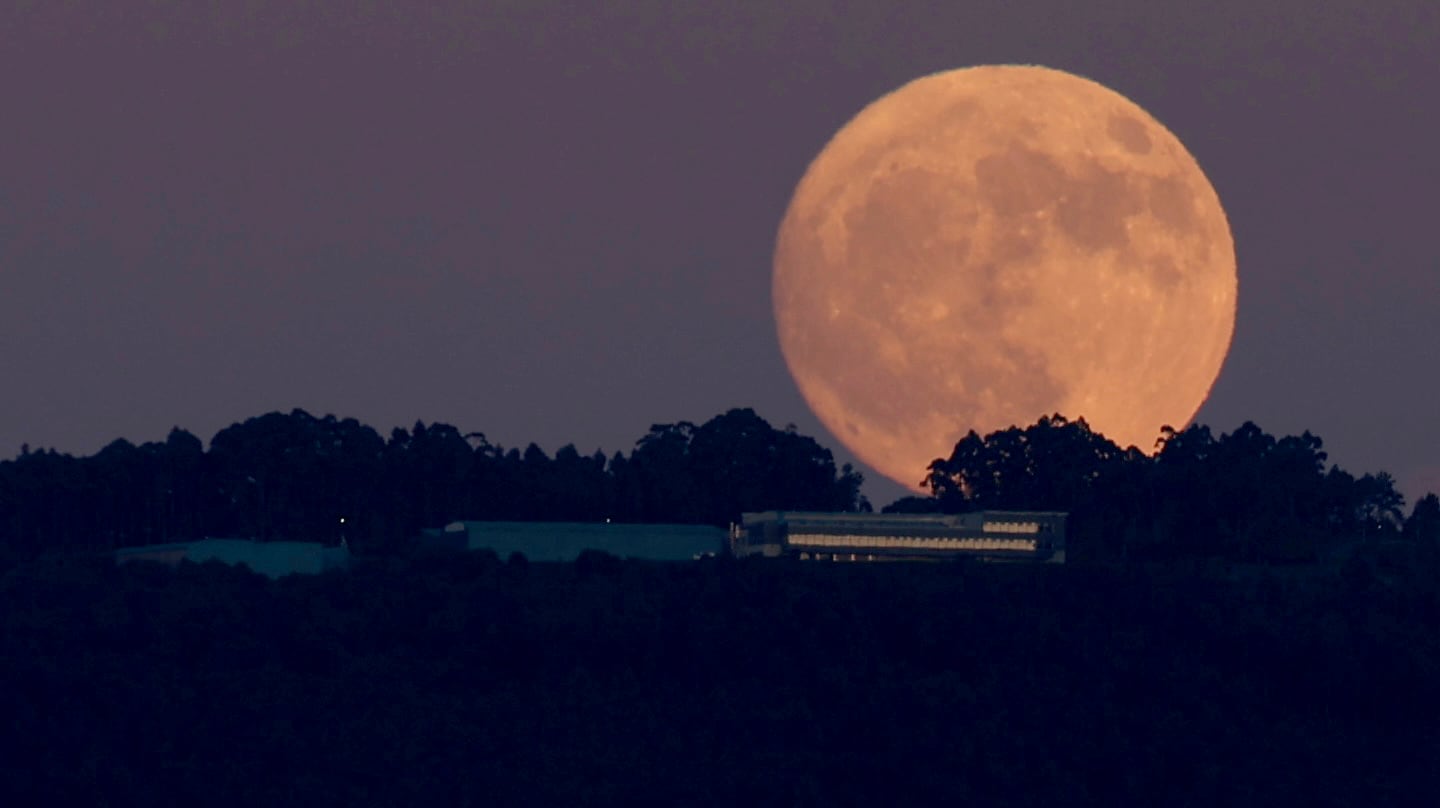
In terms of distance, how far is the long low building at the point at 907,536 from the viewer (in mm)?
186250

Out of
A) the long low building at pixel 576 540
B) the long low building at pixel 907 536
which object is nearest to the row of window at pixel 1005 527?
the long low building at pixel 907 536

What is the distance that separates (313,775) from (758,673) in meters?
27.0

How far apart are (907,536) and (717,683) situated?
25.9 meters

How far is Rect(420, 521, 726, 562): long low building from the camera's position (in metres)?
191

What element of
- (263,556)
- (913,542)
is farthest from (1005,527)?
(263,556)

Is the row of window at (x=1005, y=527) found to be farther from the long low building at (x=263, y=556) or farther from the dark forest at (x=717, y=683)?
the long low building at (x=263, y=556)

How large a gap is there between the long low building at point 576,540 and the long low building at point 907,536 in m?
5.25

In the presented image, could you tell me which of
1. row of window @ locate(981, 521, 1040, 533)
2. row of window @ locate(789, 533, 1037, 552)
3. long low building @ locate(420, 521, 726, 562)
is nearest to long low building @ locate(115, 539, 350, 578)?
long low building @ locate(420, 521, 726, 562)

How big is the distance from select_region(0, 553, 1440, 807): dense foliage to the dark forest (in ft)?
0.61

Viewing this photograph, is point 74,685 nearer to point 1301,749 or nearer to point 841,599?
point 841,599

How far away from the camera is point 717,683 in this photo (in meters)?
165

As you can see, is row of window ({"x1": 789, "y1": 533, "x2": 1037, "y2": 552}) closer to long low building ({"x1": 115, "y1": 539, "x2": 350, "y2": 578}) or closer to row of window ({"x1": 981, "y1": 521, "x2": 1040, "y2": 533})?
row of window ({"x1": 981, "y1": 521, "x2": 1040, "y2": 533})

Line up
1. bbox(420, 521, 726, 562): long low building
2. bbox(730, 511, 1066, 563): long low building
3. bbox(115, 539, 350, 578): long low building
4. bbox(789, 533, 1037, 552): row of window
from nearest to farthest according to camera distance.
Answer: bbox(730, 511, 1066, 563): long low building < bbox(789, 533, 1037, 552): row of window < bbox(115, 539, 350, 578): long low building < bbox(420, 521, 726, 562): long low building

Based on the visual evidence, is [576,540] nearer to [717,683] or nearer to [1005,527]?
[1005,527]
